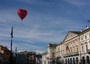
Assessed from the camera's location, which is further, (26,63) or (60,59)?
(60,59)

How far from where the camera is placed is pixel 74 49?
9312 cm

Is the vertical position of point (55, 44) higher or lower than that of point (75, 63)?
higher

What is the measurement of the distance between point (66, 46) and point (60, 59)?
1412cm

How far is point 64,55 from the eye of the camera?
10838 cm

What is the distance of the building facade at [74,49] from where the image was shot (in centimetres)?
8075

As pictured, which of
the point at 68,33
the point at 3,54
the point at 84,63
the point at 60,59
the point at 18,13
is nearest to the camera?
the point at 18,13

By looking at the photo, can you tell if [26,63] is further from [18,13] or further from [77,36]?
[18,13]

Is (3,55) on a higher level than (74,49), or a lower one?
lower

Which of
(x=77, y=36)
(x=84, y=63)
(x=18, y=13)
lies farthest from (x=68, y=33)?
(x=18, y=13)

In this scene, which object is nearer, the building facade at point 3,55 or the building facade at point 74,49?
the building facade at point 74,49

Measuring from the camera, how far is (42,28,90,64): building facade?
80.8 meters

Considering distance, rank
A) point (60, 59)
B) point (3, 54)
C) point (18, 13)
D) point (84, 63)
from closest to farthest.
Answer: point (18, 13)
point (84, 63)
point (3, 54)
point (60, 59)

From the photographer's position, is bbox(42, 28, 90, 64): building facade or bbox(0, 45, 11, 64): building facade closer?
bbox(42, 28, 90, 64): building facade

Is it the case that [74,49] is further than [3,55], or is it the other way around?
[3,55]
